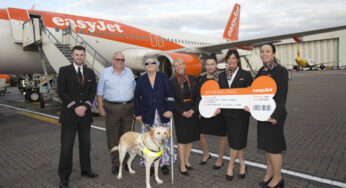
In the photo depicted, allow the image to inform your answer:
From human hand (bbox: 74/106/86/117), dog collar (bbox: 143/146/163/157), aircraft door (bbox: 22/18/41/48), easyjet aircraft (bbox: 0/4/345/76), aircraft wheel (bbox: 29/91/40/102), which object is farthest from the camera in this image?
aircraft wheel (bbox: 29/91/40/102)

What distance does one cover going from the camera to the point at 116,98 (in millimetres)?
3570

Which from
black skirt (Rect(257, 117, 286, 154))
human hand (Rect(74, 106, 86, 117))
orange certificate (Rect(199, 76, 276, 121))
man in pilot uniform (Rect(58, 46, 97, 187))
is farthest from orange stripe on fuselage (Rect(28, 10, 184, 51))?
black skirt (Rect(257, 117, 286, 154))

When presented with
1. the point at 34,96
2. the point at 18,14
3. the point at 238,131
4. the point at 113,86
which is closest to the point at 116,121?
the point at 113,86

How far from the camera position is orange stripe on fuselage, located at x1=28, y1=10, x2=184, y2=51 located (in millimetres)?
9016

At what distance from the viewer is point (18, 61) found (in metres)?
8.41

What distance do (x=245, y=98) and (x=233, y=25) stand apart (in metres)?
20.3

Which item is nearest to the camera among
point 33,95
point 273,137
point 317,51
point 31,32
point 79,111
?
point 273,137

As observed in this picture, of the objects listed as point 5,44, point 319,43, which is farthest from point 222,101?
point 319,43

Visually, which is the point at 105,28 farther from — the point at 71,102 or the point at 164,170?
the point at 164,170

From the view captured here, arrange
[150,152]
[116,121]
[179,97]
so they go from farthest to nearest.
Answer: [116,121]
[179,97]
[150,152]

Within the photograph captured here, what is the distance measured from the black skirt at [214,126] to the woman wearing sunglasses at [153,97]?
659mm

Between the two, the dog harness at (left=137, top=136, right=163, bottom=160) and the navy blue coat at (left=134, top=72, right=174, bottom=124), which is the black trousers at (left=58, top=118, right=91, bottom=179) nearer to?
the navy blue coat at (left=134, top=72, right=174, bottom=124)

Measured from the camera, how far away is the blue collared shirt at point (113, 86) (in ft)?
11.7

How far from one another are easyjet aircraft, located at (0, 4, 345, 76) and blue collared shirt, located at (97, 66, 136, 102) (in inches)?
201
